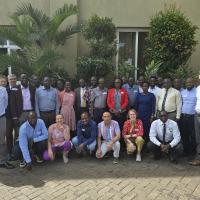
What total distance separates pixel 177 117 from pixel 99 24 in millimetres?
3862

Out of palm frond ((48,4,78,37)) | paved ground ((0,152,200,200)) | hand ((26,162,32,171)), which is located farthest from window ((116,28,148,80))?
hand ((26,162,32,171))

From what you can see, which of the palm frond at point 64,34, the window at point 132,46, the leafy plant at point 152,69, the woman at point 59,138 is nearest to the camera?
the woman at point 59,138

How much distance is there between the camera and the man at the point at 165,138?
7492 millimetres

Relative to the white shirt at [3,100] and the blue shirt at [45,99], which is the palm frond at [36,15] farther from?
the white shirt at [3,100]

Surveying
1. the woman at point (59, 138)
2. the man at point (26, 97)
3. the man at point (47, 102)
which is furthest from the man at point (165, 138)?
the man at point (26, 97)

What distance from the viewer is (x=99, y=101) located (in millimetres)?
8141

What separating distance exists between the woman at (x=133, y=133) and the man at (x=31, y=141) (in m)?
1.78

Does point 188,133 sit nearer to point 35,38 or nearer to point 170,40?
point 170,40

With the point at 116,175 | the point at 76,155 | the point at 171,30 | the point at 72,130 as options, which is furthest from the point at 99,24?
the point at 116,175

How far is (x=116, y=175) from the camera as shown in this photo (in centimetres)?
677

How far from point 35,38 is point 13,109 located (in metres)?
3.50

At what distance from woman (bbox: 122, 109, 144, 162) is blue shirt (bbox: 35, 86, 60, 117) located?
1.69 metres

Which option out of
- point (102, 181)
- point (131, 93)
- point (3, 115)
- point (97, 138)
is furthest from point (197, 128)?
point (3, 115)

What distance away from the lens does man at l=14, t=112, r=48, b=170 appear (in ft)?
22.9
